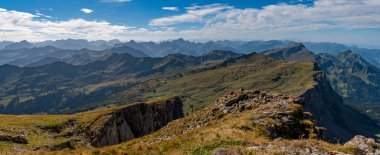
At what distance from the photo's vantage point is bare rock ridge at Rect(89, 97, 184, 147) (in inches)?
3597

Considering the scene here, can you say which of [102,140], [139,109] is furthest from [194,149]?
[139,109]

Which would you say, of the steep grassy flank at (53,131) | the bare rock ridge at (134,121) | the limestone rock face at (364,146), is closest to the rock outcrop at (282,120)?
the limestone rock face at (364,146)

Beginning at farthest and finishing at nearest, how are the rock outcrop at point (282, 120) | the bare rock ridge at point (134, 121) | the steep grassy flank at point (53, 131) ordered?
the bare rock ridge at point (134, 121), the steep grassy flank at point (53, 131), the rock outcrop at point (282, 120)

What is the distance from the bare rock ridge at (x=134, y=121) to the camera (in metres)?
91.4

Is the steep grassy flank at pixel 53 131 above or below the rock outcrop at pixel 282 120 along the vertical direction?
below

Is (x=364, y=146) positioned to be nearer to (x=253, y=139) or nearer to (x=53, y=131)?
(x=253, y=139)

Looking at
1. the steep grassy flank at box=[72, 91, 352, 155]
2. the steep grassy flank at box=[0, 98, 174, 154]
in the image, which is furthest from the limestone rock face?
the steep grassy flank at box=[0, 98, 174, 154]

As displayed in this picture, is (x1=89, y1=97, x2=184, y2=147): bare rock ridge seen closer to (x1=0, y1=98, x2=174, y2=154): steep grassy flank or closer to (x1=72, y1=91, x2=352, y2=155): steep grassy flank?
(x1=0, y1=98, x2=174, y2=154): steep grassy flank

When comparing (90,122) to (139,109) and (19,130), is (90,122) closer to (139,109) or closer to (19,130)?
(19,130)

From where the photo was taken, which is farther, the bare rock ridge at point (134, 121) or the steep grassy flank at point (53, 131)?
the bare rock ridge at point (134, 121)

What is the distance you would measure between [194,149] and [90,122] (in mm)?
61113

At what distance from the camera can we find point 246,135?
41.5 metres

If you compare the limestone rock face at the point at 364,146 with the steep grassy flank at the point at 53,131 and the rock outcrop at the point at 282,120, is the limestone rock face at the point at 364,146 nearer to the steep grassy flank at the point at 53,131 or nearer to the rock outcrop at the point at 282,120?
the rock outcrop at the point at 282,120

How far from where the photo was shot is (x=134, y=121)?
116 m
